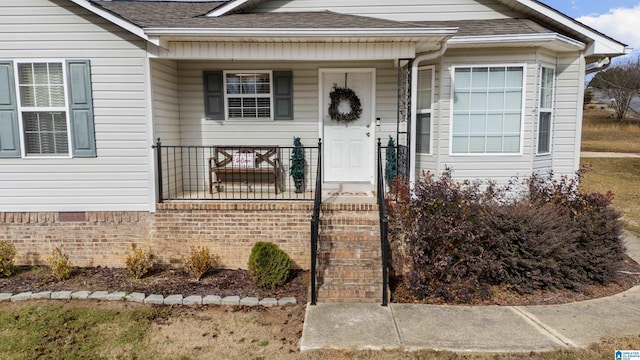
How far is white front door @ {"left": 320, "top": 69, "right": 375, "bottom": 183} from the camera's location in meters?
7.68

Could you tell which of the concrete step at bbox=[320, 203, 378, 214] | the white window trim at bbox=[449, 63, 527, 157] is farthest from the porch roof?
the concrete step at bbox=[320, 203, 378, 214]

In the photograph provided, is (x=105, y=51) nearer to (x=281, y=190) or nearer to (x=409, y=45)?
(x=281, y=190)

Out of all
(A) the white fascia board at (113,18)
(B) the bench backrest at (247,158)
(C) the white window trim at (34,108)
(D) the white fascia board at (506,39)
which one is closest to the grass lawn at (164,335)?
(C) the white window trim at (34,108)

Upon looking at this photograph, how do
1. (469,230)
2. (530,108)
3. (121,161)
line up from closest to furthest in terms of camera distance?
(469,230) → (121,161) → (530,108)

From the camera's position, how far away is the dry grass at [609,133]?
80.9 feet

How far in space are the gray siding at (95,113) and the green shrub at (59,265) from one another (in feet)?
2.43

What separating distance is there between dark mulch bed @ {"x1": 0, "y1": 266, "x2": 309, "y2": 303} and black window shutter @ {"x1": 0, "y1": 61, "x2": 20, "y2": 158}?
1.78 m

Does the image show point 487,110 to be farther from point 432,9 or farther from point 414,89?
point 432,9

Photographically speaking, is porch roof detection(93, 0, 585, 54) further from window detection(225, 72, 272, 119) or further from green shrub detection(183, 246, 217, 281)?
green shrub detection(183, 246, 217, 281)

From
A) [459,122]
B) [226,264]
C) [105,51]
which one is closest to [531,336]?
[459,122]

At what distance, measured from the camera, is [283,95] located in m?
7.61

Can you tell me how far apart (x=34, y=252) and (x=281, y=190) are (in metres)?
3.89

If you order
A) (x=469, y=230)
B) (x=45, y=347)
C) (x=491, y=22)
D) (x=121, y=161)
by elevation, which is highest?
(x=491, y=22)

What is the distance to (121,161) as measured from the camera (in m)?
6.28
